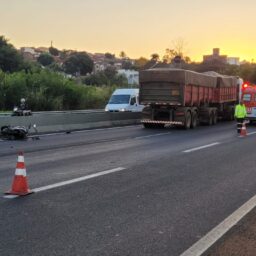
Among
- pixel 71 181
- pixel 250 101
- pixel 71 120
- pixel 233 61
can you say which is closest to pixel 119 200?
pixel 71 181

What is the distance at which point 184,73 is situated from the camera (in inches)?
1072

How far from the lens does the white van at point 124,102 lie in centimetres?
3563

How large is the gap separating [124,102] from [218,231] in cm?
2987

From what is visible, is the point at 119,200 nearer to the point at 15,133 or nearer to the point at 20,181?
the point at 20,181

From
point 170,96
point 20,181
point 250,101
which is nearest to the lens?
point 20,181

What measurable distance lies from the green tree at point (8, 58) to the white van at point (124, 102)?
52587 mm

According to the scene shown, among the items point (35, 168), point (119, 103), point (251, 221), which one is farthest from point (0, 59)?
point (251, 221)

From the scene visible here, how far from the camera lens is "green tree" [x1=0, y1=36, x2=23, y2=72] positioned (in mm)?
85625

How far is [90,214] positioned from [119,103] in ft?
95.9

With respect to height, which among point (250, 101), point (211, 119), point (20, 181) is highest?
point (250, 101)

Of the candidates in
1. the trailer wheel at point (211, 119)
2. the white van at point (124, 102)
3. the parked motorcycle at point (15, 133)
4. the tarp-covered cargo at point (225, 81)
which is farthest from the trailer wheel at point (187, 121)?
the parked motorcycle at point (15, 133)

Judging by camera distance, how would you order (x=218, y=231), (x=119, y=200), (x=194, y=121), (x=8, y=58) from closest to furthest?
(x=218, y=231) → (x=119, y=200) → (x=194, y=121) → (x=8, y=58)

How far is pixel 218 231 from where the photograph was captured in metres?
6.43

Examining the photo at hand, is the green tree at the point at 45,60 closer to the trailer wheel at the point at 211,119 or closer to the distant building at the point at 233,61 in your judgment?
the distant building at the point at 233,61
